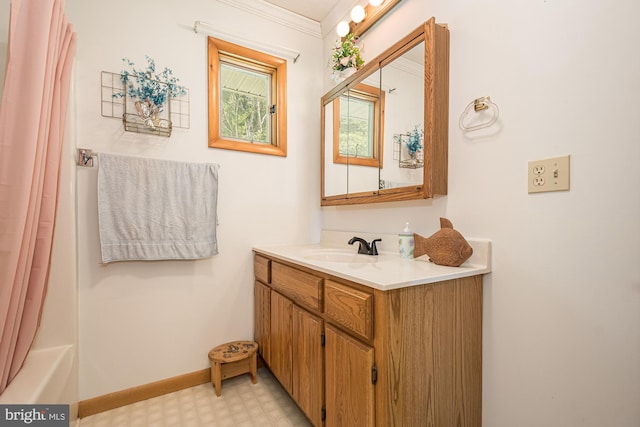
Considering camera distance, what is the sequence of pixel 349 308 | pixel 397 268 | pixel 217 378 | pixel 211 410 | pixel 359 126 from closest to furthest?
pixel 349 308 → pixel 397 268 → pixel 211 410 → pixel 217 378 → pixel 359 126

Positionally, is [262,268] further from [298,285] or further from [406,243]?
[406,243]

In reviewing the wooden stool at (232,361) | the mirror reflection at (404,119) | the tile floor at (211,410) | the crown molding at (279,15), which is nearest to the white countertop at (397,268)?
the mirror reflection at (404,119)

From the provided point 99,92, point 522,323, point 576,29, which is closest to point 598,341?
point 522,323

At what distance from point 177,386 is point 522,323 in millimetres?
1875

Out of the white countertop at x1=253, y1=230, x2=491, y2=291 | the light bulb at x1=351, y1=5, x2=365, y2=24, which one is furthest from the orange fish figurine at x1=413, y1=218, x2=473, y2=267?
the light bulb at x1=351, y1=5, x2=365, y2=24

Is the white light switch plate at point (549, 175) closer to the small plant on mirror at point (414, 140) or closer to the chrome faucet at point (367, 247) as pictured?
the small plant on mirror at point (414, 140)

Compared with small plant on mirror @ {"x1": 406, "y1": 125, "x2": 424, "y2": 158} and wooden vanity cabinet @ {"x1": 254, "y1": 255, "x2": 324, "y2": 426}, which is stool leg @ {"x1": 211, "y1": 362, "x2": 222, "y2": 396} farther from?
small plant on mirror @ {"x1": 406, "y1": 125, "x2": 424, "y2": 158}

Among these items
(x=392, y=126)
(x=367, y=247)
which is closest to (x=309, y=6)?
(x=392, y=126)

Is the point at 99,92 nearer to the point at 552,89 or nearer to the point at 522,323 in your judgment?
the point at 552,89

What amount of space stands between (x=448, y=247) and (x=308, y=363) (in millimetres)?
822

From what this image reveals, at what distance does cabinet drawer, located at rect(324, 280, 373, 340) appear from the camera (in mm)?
907

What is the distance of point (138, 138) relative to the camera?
1580mm

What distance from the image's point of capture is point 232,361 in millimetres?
1642

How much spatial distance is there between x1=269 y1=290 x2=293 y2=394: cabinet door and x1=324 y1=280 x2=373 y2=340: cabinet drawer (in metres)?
0.38
